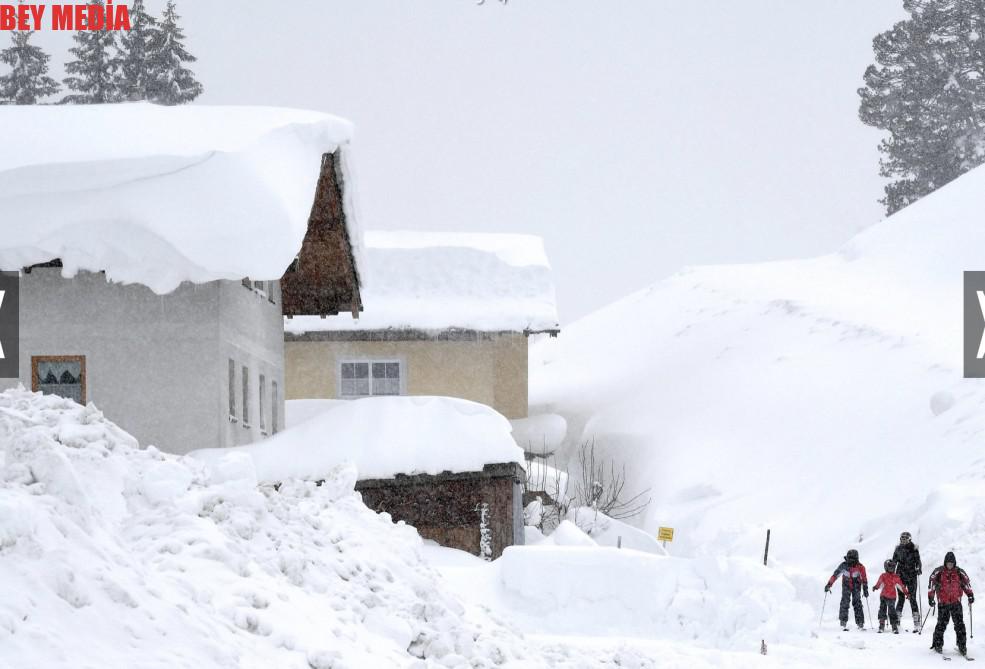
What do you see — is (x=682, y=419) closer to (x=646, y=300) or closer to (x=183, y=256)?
(x=646, y=300)

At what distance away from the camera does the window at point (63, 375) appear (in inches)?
856

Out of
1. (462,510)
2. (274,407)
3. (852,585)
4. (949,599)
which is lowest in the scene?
(852,585)

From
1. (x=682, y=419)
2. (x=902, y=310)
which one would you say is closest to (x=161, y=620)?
(x=682, y=419)

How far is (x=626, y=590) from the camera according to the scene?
70.4 ft

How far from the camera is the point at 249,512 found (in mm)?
11078

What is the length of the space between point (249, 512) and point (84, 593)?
3.71m

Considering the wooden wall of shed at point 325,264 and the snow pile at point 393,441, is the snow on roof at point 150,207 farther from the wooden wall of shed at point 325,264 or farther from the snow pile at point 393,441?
the snow pile at point 393,441

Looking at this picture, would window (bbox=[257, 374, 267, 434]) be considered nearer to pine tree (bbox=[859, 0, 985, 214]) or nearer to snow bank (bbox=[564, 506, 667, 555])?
snow bank (bbox=[564, 506, 667, 555])

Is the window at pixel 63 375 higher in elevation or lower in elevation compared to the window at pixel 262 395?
higher

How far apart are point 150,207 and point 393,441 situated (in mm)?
6308

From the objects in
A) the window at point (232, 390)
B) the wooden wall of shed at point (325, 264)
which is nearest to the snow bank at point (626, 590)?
the window at point (232, 390)

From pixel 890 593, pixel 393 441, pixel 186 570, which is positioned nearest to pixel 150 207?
pixel 393 441

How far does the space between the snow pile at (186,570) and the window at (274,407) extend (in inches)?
507

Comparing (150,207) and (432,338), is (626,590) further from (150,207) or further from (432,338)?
(432,338)
